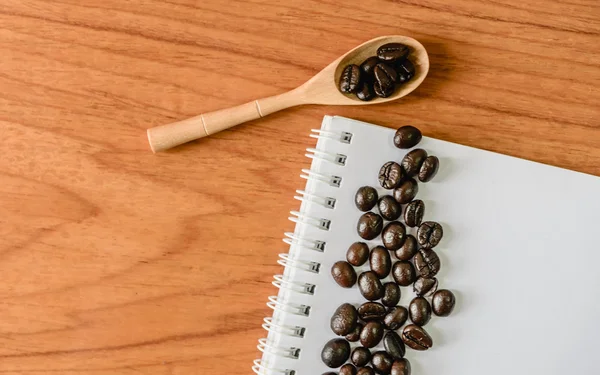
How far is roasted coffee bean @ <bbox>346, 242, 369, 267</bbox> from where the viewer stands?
0.73 metres

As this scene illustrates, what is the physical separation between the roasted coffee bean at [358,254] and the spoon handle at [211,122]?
217mm

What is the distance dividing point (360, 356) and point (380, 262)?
0.13 m

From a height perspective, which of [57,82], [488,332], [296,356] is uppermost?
[57,82]

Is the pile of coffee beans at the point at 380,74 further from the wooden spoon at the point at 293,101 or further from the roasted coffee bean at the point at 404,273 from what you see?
the roasted coffee bean at the point at 404,273

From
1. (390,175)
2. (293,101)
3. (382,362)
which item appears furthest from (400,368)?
(293,101)

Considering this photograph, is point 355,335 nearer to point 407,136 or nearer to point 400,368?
point 400,368

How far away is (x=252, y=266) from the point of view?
76 centimetres

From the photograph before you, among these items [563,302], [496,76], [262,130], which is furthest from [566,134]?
[262,130]

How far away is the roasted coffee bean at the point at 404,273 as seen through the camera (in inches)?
28.7

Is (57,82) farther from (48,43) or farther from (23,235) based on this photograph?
(23,235)

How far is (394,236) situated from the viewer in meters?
0.73

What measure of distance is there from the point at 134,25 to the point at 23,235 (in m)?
0.33

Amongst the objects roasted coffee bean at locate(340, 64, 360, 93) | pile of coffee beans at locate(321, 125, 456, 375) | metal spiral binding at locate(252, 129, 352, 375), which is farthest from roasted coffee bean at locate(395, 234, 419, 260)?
roasted coffee bean at locate(340, 64, 360, 93)

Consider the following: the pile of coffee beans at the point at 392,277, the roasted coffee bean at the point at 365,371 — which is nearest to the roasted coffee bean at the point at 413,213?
the pile of coffee beans at the point at 392,277
